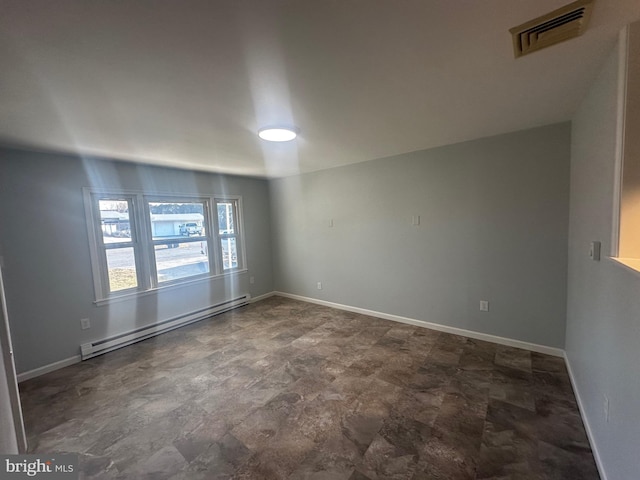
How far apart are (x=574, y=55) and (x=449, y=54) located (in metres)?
0.71

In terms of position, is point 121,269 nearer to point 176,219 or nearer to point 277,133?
point 176,219

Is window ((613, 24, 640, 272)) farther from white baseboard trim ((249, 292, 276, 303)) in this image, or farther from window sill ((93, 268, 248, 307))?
white baseboard trim ((249, 292, 276, 303))

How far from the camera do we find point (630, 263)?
128 centimetres

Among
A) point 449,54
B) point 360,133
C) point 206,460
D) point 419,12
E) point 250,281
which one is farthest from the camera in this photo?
point 250,281

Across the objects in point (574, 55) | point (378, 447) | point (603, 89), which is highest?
point (574, 55)

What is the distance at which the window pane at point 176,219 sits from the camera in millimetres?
3795

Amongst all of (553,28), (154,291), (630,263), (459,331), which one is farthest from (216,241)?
(630,263)

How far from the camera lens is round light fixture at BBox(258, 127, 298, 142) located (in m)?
2.33

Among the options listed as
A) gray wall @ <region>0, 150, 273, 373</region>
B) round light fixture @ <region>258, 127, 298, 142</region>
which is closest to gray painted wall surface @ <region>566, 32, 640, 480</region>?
round light fixture @ <region>258, 127, 298, 142</region>

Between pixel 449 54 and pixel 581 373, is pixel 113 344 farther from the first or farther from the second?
pixel 581 373

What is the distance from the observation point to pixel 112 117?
2012 millimetres

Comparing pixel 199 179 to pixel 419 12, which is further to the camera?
pixel 199 179

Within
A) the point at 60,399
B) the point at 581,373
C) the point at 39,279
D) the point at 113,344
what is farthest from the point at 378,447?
the point at 39,279

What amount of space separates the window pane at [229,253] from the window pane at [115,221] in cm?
141
